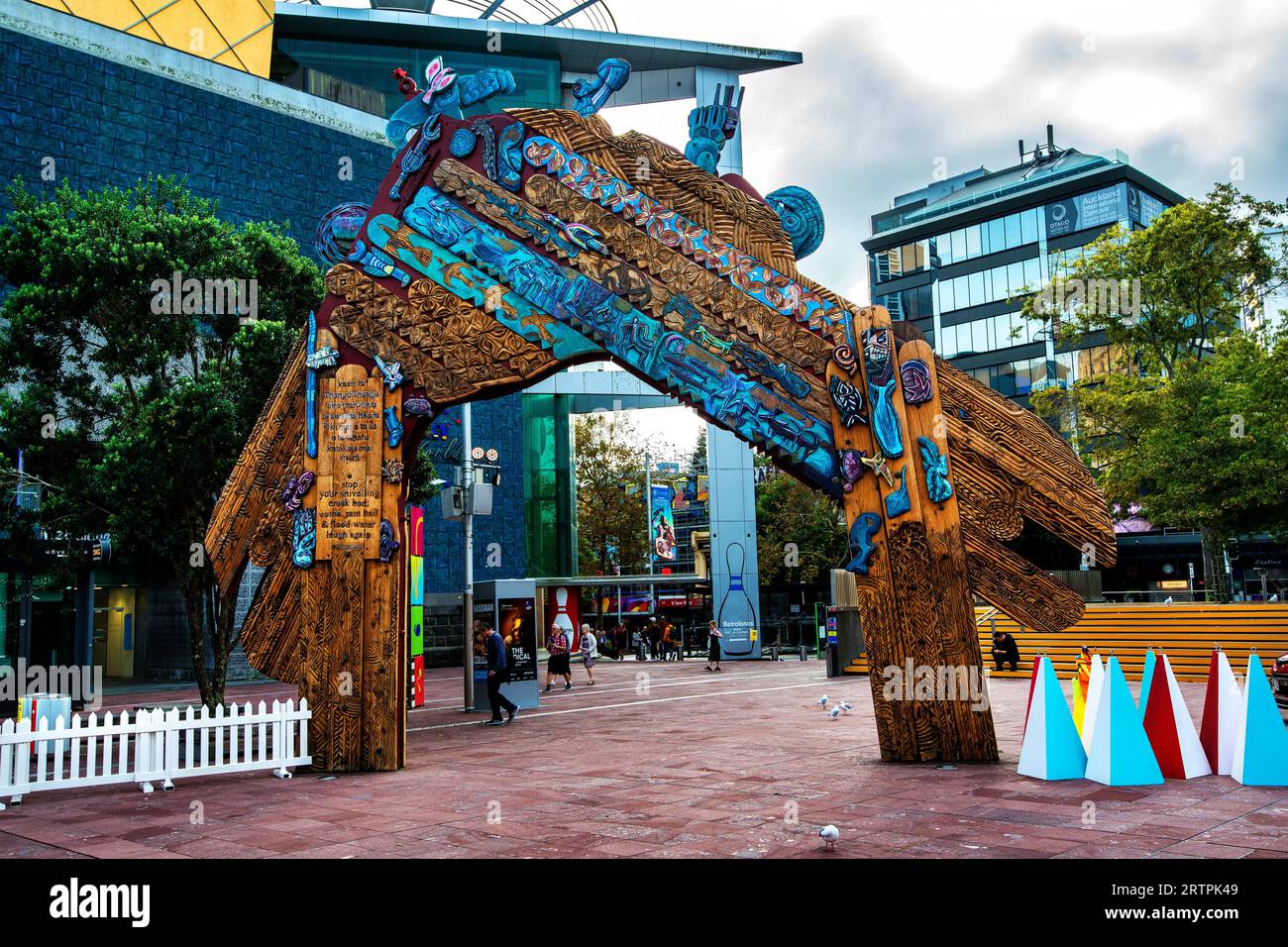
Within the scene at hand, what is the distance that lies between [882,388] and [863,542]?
5.41ft

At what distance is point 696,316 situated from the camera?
11.1 metres

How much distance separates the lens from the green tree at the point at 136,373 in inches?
560

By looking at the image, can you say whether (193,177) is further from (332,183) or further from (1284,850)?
(1284,850)

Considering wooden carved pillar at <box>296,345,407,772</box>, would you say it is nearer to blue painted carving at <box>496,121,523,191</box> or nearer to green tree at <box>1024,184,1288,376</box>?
blue painted carving at <box>496,121,523,191</box>

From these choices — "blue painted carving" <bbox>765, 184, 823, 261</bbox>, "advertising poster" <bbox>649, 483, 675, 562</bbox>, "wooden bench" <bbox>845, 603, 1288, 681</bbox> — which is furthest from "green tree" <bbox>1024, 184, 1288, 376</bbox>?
"blue painted carving" <bbox>765, 184, 823, 261</bbox>

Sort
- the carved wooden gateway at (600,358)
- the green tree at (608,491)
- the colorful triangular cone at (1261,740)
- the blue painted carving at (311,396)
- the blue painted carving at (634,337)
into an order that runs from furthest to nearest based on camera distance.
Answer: the green tree at (608,491)
the blue painted carving at (311,396)
the blue painted carving at (634,337)
the carved wooden gateway at (600,358)
the colorful triangular cone at (1261,740)

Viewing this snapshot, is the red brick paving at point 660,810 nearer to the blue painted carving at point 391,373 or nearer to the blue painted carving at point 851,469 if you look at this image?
the blue painted carving at point 851,469

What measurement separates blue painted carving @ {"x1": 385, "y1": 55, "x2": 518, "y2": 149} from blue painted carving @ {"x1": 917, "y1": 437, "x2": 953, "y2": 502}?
20.9 feet

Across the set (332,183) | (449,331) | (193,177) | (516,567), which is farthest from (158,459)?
(516,567)

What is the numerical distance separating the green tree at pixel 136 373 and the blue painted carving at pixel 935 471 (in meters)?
9.42

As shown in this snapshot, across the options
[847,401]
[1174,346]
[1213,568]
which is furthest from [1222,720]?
[1174,346]

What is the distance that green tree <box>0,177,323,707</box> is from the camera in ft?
46.7

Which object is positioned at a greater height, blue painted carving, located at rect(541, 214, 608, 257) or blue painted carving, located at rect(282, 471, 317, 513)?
blue painted carving, located at rect(541, 214, 608, 257)

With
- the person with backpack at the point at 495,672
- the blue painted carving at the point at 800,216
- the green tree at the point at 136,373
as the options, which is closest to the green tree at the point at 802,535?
the person with backpack at the point at 495,672
